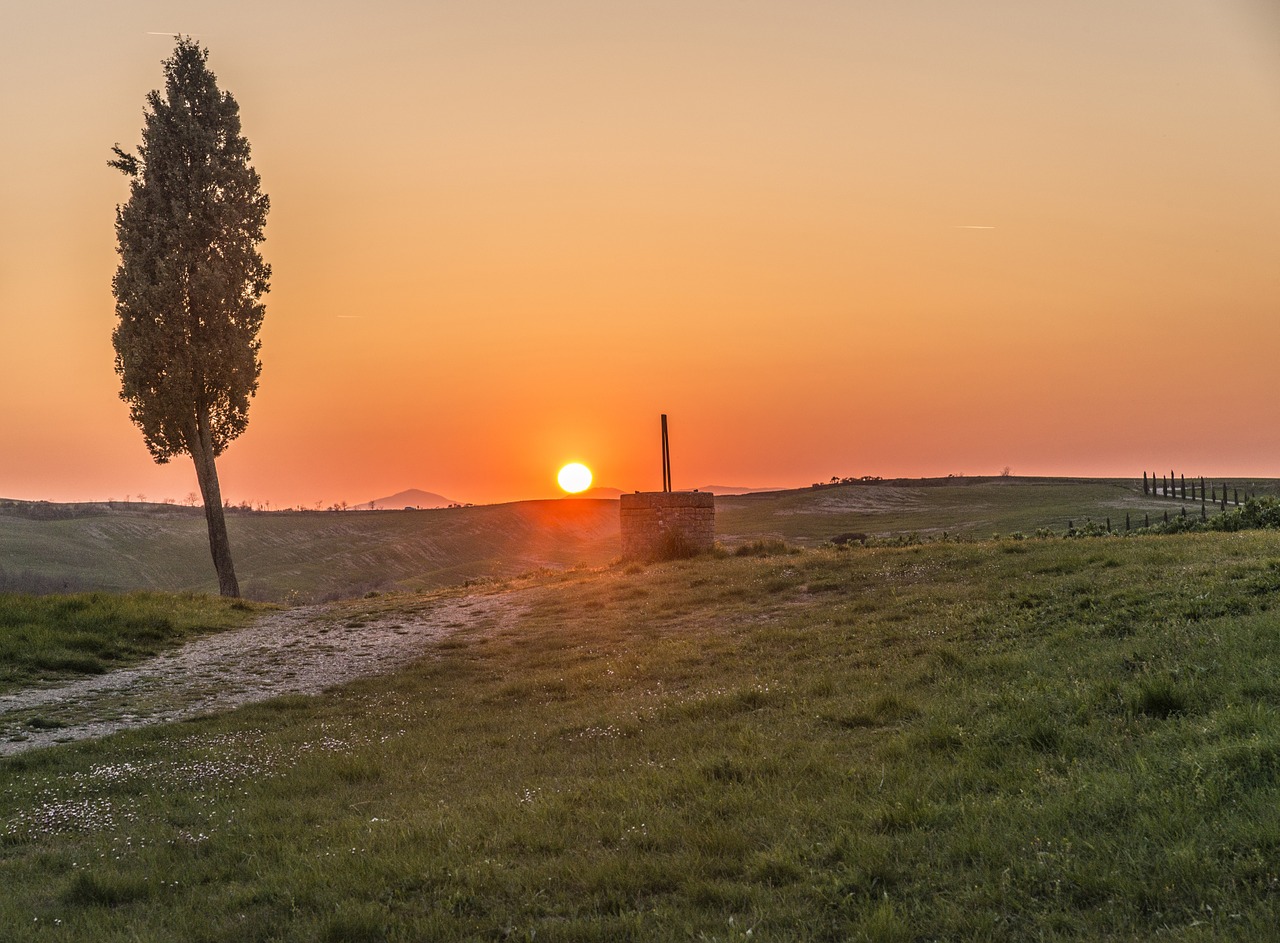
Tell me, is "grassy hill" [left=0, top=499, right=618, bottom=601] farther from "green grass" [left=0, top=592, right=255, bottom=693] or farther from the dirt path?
the dirt path

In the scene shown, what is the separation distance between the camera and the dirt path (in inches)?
557

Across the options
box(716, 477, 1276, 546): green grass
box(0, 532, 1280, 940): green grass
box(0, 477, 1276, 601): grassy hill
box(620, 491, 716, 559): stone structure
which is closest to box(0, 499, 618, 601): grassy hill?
box(0, 477, 1276, 601): grassy hill

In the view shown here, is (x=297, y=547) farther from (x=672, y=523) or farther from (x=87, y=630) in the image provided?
(x=87, y=630)

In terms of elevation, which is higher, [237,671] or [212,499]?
[212,499]

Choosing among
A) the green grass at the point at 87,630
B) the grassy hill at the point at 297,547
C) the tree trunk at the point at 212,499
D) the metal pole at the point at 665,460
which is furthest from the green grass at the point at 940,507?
the green grass at the point at 87,630

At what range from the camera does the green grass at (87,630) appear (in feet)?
59.9

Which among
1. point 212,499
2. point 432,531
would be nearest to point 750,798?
point 212,499

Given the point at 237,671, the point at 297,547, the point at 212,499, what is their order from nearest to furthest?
the point at 237,671 < the point at 212,499 < the point at 297,547

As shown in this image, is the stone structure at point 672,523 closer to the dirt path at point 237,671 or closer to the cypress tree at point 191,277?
the dirt path at point 237,671

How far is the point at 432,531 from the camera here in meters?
102

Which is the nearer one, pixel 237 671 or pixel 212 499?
pixel 237 671

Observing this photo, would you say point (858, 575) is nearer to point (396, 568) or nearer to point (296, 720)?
point (296, 720)

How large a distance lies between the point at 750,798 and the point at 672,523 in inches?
889

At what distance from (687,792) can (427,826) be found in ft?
7.44
